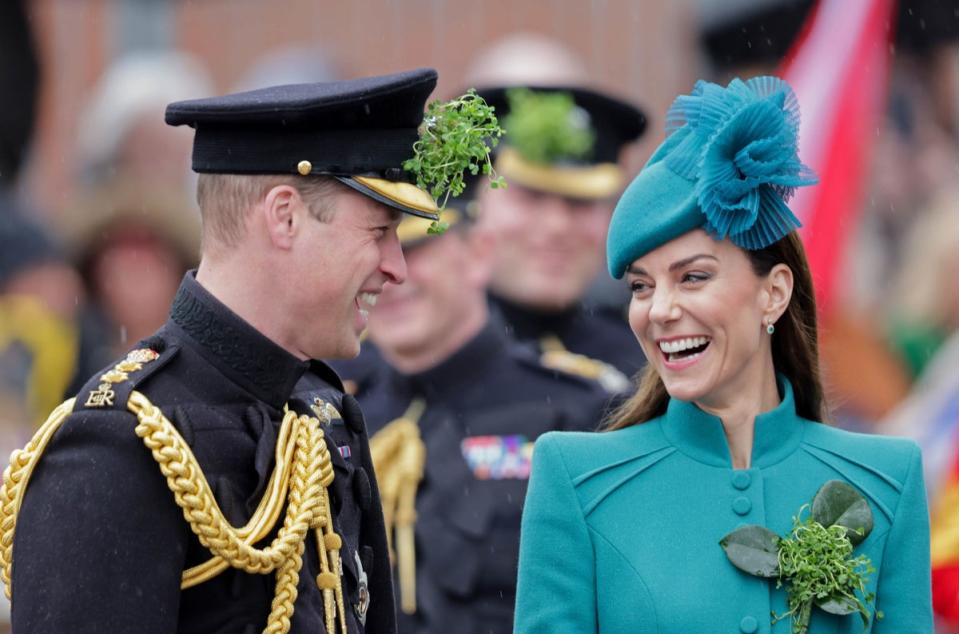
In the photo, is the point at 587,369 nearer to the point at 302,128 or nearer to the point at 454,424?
the point at 454,424

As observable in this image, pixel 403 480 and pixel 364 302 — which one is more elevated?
pixel 364 302

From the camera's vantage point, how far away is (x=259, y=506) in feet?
13.3

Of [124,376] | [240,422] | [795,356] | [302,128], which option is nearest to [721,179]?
A: [795,356]

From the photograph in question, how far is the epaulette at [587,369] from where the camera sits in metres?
7.60

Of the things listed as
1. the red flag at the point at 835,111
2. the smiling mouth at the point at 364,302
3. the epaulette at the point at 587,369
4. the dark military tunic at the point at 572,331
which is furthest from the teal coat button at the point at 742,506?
the red flag at the point at 835,111

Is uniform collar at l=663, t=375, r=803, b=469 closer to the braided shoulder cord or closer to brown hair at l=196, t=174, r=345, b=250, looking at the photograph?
the braided shoulder cord

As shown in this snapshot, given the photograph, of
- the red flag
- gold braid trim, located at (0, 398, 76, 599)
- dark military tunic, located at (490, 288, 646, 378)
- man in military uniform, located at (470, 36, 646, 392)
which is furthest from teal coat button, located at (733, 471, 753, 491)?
the red flag

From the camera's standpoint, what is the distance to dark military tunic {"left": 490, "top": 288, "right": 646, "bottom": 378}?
895cm

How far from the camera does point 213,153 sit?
13.7ft

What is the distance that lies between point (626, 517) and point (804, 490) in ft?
1.30

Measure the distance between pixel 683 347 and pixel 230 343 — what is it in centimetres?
99

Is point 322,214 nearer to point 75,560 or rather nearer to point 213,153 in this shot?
point 213,153

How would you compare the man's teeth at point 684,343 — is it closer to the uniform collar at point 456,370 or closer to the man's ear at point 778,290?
the man's ear at point 778,290

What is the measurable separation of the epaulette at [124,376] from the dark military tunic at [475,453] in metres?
2.69
